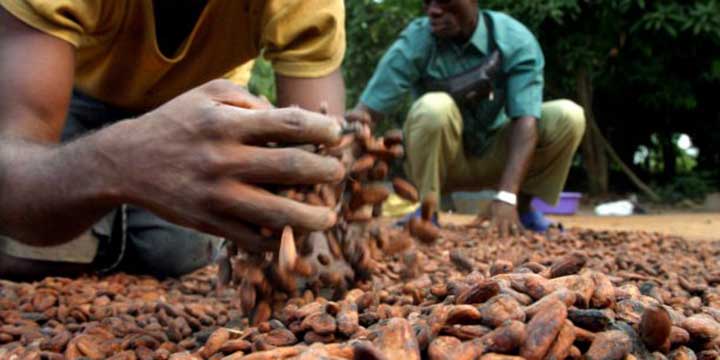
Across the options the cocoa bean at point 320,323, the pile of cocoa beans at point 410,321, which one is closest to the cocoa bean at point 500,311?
the pile of cocoa beans at point 410,321

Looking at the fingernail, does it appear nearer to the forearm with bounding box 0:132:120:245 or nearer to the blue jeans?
the forearm with bounding box 0:132:120:245

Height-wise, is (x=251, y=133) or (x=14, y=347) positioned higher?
(x=251, y=133)

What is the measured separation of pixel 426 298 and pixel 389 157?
289mm

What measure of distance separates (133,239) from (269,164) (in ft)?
5.75

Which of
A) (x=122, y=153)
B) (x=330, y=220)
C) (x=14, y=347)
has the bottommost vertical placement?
(x=14, y=347)

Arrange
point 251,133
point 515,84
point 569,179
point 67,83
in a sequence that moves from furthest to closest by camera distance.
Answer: point 569,179, point 515,84, point 67,83, point 251,133

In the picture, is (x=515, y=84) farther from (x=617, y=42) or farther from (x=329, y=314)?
(x=617, y=42)

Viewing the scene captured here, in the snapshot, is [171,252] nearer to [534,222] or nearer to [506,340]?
[506,340]

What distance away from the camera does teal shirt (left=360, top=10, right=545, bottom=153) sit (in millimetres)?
4047

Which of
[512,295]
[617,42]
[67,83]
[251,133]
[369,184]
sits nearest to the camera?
[512,295]

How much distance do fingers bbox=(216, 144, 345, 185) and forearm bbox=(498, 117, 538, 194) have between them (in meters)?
2.72

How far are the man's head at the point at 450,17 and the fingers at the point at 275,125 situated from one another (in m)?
2.86

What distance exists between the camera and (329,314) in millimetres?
1222

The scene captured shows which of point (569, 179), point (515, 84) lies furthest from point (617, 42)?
point (515, 84)
